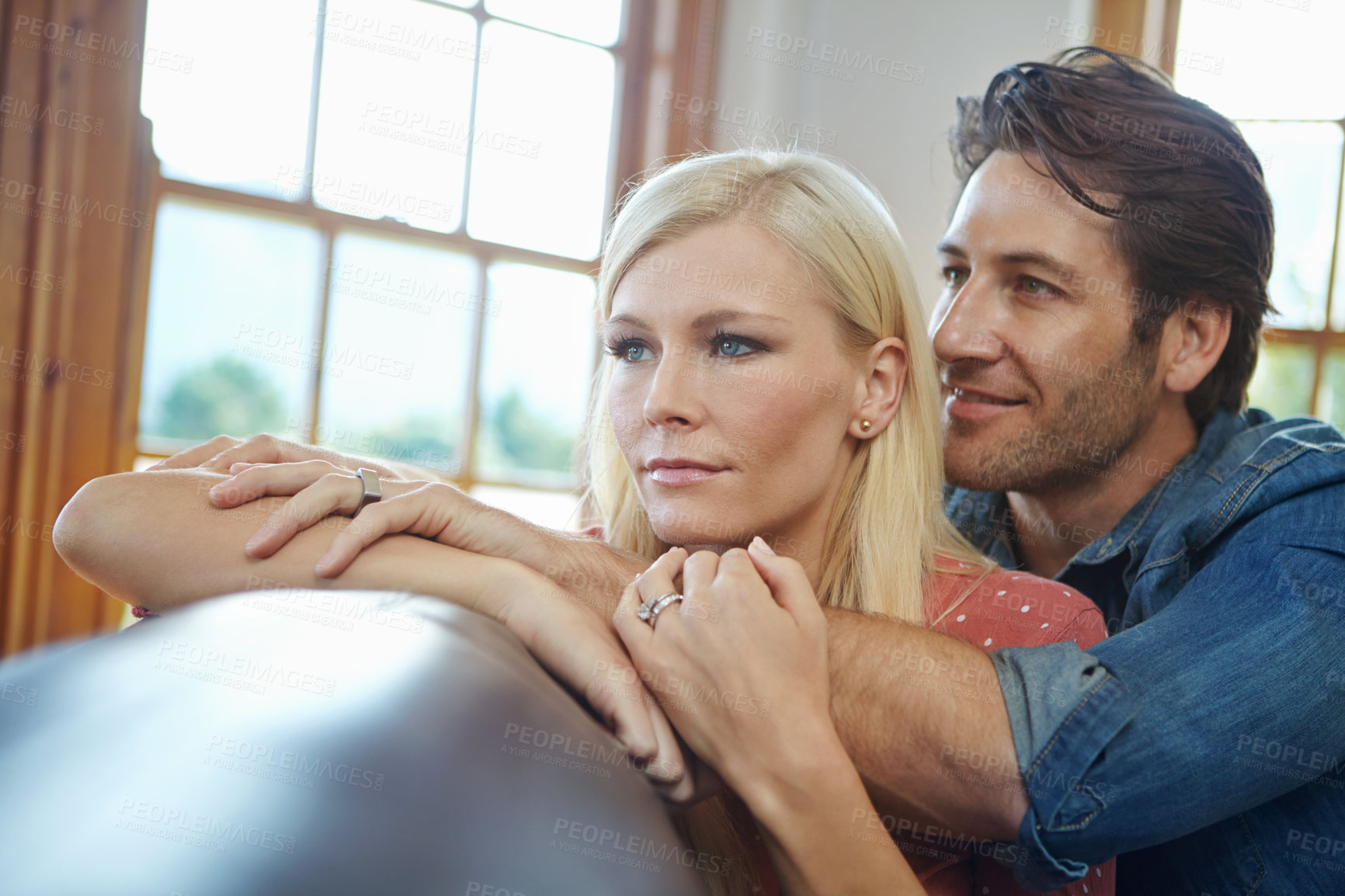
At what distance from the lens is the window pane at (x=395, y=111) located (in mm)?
2219

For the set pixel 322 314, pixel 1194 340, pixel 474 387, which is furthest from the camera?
pixel 474 387

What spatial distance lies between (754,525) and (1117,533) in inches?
26.3

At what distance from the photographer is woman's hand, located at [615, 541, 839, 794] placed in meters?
0.82

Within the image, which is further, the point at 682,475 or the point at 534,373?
the point at 534,373

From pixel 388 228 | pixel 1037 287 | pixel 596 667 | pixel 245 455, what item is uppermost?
pixel 388 228

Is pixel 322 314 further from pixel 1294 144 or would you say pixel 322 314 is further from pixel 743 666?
pixel 1294 144

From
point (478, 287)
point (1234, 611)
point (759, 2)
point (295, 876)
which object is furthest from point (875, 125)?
point (295, 876)

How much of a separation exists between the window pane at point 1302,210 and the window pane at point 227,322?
2482mm

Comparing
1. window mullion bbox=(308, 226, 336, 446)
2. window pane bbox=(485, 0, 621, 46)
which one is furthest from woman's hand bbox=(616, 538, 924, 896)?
window pane bbox=(485, 0, 621, 46)

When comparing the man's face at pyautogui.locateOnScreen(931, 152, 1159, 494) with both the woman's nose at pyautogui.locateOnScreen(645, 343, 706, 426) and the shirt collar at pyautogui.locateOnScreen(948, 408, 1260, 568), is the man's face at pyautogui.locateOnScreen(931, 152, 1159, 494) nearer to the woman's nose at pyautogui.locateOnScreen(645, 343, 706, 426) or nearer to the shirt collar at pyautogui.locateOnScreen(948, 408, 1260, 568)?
the shirt collar at pyautogui.locateOnScreen(948, 408, 1260, 568)

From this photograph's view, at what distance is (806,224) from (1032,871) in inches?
29.1

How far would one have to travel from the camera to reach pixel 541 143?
98.9 inches

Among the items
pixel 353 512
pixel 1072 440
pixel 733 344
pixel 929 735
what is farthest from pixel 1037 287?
pixel 353 512

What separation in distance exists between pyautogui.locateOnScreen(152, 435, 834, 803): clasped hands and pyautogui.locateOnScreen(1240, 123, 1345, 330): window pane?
227cm
